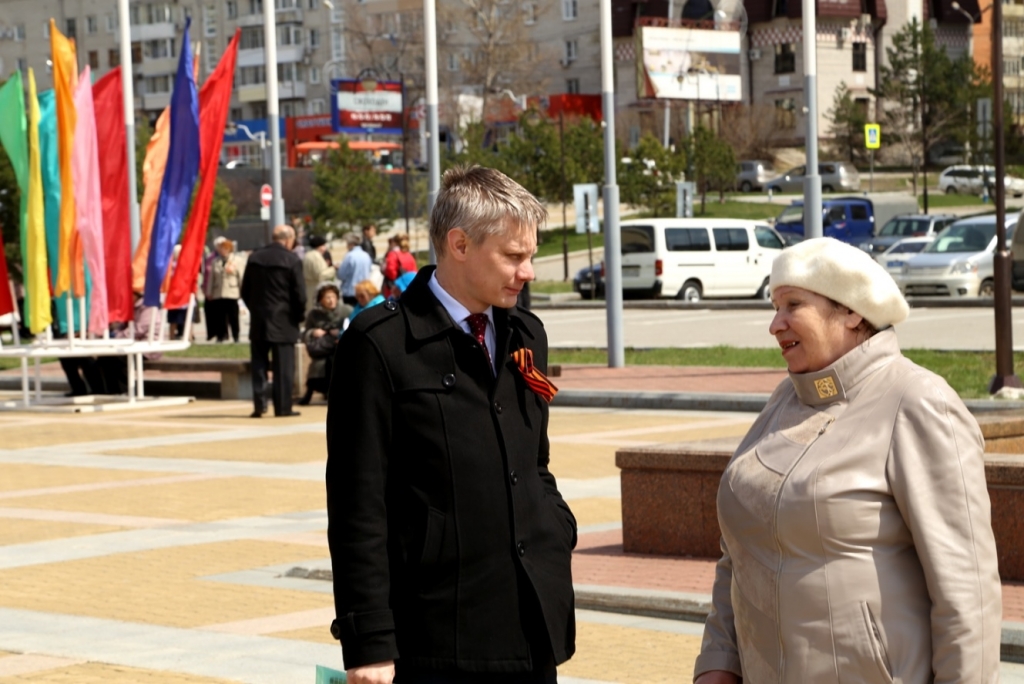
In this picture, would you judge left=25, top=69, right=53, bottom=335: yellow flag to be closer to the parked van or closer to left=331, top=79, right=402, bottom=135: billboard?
the parked van

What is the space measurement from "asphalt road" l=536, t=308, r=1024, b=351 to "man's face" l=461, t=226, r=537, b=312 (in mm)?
19940

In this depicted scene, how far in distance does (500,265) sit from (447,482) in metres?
0.47

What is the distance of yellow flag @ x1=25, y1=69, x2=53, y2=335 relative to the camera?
20.1 m

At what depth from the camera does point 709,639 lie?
379 centimetres

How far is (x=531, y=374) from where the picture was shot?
151 inches

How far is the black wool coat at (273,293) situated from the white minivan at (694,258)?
19917 mm

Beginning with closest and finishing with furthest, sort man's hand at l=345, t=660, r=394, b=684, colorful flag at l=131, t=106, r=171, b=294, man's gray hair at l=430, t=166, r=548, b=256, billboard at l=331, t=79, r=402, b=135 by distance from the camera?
man's hand at l=345, t=660, r=394, b=684 → man's gray hair at l=430, t=166, r=548, b=256 → colorful flag at l=131, t=106, r=171, b=294 → billboard at l=331, t=79, r=402, b=135

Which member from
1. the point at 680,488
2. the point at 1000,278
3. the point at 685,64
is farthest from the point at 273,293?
the point at 685,64

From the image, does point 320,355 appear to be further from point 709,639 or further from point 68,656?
point 709,639

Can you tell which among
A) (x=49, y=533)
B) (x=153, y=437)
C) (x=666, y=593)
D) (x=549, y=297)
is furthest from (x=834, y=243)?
(x=549, y=297)

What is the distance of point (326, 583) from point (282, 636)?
52.1 inches

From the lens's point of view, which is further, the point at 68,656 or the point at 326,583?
the point at 326,583

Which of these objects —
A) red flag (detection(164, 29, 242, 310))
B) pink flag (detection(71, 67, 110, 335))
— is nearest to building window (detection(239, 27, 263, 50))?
red flag (detection(164, 29, 242, 310))

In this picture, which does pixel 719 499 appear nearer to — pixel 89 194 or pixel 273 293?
pixel 273 293
